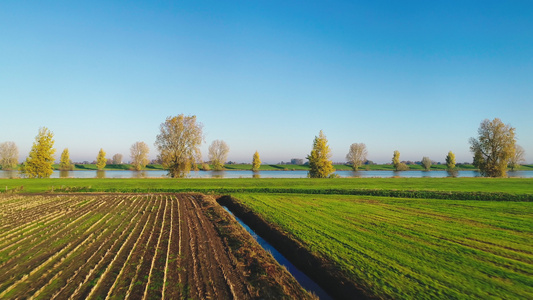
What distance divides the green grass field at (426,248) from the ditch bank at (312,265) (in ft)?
0.87

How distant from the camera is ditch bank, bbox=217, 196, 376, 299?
807 cm

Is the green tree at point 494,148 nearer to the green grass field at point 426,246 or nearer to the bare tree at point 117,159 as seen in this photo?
the green grass field at point 426,246

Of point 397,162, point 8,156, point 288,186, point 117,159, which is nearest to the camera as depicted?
point 288,186

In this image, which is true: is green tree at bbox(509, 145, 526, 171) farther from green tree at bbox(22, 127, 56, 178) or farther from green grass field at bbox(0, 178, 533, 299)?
green tree at bbox(22, 127, 56, 178)

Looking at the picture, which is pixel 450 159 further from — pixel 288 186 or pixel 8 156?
pixel 8 156

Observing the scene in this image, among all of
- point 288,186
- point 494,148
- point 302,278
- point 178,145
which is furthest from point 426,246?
point 494,148

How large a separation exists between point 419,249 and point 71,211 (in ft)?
77.2

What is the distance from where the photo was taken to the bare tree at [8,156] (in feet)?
349

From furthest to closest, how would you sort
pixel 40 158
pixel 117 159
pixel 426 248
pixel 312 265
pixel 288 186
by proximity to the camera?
pixel 117 159
pixel 40 158
pixel 288 186
pixel 426 248
pixel 312 265

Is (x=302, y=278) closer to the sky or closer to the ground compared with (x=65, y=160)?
closer to the ground

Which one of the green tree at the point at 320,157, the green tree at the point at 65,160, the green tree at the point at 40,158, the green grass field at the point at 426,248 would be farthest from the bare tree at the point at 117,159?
the green grass field at the point at 426,248

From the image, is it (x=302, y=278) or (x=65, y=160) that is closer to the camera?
(x=302, y=278)

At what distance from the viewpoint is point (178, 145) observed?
55750 mm

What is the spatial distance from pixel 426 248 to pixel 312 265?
15.6ft
